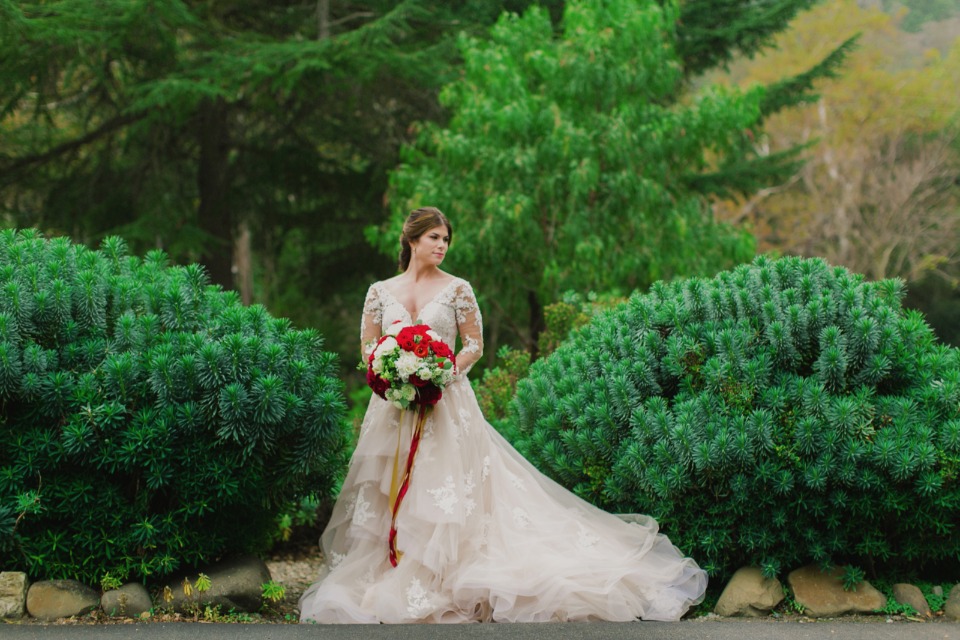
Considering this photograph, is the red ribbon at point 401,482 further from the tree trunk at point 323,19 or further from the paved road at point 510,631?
the tree trunk at point 323,19

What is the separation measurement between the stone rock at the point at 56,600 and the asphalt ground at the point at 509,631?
136 millimetres

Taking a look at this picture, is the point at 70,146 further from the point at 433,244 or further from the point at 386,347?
the point at 386,347

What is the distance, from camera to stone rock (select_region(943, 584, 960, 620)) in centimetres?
472

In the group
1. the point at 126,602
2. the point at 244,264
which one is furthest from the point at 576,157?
the point at 244,264

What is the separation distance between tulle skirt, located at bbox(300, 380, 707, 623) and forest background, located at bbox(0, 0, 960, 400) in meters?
6.15

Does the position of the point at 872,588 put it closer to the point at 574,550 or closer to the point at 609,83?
the point at 574,550

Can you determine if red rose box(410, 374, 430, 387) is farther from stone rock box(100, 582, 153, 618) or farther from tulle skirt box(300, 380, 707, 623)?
stone rock box(100, 582, 153, 618)

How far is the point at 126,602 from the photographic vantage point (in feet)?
15.4

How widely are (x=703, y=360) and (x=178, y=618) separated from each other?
3264 mm

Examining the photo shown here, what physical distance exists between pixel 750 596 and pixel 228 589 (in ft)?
9.48

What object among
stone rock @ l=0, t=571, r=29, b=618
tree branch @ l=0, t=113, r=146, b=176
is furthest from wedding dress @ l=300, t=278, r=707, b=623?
tree branch @ l=0, t=113, r=146, b=176

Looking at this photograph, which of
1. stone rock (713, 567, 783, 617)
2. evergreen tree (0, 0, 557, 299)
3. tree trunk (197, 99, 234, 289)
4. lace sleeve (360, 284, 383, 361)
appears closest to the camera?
stone rock (713, 567, 783, 617)

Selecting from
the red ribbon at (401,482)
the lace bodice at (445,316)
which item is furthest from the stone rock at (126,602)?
the lace bodice at (445,316)

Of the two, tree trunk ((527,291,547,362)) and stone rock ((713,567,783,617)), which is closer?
stone rock ((713,567,783,617))
